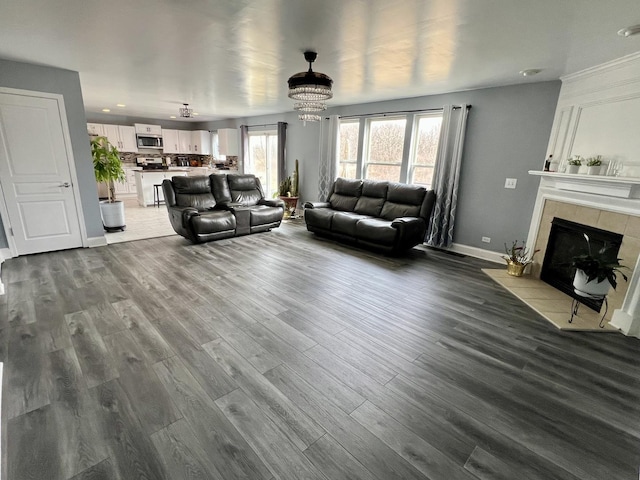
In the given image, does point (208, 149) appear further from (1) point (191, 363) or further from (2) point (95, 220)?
(1) point (191, 363)

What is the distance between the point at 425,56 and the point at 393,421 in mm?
3170

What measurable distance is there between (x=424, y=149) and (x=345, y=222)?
183cm

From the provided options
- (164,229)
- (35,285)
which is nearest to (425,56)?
(35,285)

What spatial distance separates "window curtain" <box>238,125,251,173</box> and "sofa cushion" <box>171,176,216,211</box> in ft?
10.3

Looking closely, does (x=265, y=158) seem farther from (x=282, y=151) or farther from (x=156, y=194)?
(x=156, y=194)

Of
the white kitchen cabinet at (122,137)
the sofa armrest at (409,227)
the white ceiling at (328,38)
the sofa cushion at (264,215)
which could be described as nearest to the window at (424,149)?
the white ceiling at (328,38)

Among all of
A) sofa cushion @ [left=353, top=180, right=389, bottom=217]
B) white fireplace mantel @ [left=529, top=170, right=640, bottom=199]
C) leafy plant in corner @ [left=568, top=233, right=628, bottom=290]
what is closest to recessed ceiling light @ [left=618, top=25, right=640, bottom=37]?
white fireplace mantel @ [left=529, top=170, right=640, bottom=199]

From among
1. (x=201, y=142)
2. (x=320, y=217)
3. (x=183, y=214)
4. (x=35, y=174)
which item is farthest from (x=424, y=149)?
(x=201, y=142)

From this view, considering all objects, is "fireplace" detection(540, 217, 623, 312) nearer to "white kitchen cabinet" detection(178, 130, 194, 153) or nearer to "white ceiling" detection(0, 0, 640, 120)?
"white ceiling" detection(0, 0, 640, 120)

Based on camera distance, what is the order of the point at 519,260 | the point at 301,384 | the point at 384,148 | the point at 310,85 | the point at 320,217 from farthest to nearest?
the point at 384,148, the point at 320,217, the point at 519,260, the point at 310,85, the point at 301,384

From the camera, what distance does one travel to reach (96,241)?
443 cm

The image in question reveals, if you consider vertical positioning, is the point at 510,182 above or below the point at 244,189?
above

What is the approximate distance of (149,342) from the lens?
2236mm

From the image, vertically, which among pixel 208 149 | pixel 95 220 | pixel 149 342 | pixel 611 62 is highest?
pixel 611 62
